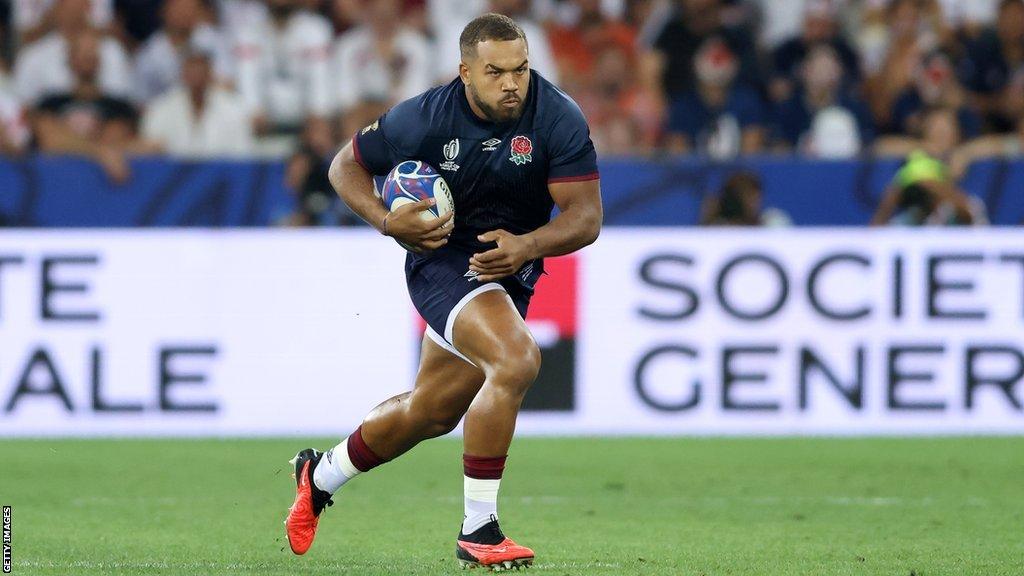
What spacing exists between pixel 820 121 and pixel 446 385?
26.6 ft

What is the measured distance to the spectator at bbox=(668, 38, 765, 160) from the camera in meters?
13.7

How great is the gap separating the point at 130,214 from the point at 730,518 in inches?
253

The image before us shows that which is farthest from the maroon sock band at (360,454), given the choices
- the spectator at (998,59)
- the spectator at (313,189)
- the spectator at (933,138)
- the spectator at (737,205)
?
the spectator at (998,59)

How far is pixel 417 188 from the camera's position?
6156 millimetres

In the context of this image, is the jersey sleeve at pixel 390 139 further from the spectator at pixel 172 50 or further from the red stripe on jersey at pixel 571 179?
the spectator at pixel 172 50

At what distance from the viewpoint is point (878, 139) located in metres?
13.8

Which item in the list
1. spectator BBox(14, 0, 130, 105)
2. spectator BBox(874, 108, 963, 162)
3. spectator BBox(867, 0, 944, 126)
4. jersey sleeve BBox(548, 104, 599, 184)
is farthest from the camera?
spectator BBox(867, 0, 944, 126)

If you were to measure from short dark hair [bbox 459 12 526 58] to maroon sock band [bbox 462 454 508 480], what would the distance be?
142 cm

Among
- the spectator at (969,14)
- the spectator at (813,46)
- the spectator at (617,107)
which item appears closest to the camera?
the spectator at (617,107)

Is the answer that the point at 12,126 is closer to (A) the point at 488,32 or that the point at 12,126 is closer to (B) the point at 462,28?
(B) the point at 462,28

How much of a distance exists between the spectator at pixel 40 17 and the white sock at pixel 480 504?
9327 mm

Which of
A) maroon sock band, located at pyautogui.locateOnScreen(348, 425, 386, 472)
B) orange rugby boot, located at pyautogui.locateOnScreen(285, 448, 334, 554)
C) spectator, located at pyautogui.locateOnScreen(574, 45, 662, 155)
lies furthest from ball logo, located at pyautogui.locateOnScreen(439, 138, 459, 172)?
spectator, located at pyautogui.locateOnScreen(574, 45, 662, 155)

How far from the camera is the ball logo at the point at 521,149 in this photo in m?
6.16

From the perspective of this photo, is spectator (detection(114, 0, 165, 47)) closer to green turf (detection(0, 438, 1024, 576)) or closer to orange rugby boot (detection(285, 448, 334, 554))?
green turf (detection(0, 438, 1024, 576))
